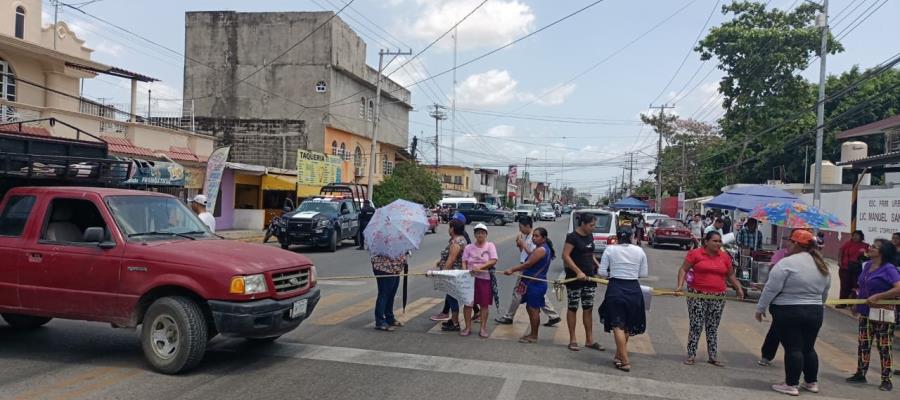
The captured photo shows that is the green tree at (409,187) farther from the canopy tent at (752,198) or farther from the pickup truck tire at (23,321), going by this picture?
the pickup truck tire at (23,321)

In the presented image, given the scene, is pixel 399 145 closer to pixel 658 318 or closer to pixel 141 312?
pixel 658 318

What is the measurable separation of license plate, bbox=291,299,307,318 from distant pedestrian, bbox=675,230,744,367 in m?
4.35

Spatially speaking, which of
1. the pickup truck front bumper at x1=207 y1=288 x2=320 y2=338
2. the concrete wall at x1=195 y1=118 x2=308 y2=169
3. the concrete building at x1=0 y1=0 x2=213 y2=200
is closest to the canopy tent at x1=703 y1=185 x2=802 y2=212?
the pickup truck front bumper at x1=207 y1=288 x2=320 y2=338

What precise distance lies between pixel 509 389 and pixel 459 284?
101 inches

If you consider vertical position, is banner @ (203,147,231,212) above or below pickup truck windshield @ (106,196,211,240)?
above

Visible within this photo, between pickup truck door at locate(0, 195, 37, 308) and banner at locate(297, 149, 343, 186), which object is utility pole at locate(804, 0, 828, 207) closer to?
pickup truck door at locate(0, 195, 37, 308)

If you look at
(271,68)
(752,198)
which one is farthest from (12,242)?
(271,68)

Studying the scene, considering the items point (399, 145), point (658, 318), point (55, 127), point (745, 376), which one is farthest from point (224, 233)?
point (399, 145)

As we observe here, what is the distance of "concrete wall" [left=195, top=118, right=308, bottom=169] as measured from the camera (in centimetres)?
4028

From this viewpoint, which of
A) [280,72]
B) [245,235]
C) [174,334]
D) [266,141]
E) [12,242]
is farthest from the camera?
[280,72]

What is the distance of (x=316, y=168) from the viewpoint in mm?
36125

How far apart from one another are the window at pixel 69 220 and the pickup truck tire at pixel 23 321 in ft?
5.43

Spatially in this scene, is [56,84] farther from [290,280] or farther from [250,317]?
[250,317]

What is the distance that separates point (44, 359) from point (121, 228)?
165 centimetres
